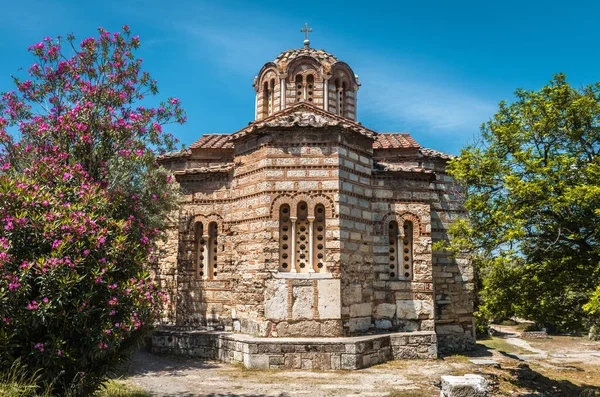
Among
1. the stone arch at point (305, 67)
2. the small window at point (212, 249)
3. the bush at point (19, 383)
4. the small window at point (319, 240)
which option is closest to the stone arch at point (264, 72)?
the stone arch at point (305, 67)

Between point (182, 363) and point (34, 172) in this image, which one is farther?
point (182, 363)

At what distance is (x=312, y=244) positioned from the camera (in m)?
11.1

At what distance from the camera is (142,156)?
31.6 ft

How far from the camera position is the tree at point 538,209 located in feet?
28.2

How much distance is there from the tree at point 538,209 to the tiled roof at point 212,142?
765 cm

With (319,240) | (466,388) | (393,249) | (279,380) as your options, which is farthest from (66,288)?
(393,249)

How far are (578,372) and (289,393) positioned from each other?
8681 mm

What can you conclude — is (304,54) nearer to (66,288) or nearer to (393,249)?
(393,249)

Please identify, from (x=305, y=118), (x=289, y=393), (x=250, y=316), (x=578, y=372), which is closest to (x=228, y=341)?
(x=250, y=316)

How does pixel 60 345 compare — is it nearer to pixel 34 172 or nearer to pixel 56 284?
pixel 56 284

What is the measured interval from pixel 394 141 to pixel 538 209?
721 cm

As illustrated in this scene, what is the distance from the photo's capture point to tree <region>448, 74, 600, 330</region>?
8.59 meters

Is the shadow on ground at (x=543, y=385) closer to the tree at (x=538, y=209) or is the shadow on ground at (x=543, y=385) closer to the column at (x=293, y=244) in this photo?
the tree at (x=538, y=209)

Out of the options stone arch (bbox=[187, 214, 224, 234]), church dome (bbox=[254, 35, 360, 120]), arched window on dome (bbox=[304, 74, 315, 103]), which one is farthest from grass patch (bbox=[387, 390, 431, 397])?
arched window on dome (bbox=[304, 74, 315, 103])
